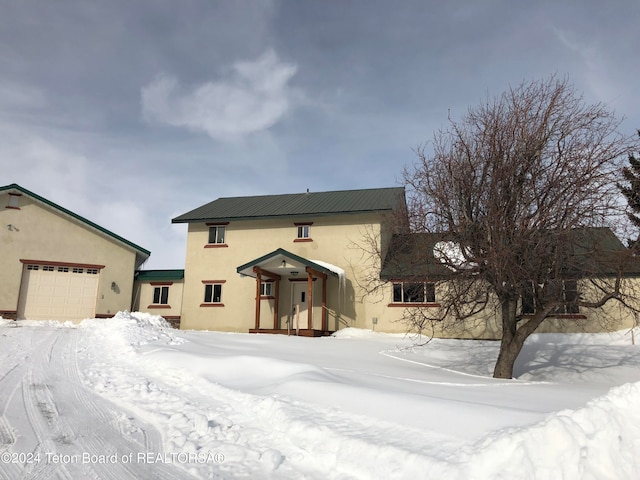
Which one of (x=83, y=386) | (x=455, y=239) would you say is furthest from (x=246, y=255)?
(x=83, y=386)

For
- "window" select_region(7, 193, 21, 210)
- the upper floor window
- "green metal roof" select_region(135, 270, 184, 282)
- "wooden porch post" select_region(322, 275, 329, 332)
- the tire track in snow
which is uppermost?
"window" select_region(7, 193, 21, 210)

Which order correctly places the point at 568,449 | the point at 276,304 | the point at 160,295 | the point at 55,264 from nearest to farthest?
the point at 568,449 → the point at 276,304 → the point at 55,264 → the point at 160,295

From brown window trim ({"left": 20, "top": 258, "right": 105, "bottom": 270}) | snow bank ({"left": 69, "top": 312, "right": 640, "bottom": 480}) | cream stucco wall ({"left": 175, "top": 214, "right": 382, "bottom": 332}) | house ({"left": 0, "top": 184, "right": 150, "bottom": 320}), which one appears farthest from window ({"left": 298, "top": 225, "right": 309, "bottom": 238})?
snow bank ({"left": 69, "top": 312, "right": 640, "bottom": 480})

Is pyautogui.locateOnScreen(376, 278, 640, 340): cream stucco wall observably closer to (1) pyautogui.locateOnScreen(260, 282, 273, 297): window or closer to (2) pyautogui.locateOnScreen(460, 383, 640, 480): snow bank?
(1) pyautogui.locateOnScreen(260, 282, 273, 297): window

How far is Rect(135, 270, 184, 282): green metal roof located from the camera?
2525cm

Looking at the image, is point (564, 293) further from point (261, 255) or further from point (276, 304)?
point (261, 255)

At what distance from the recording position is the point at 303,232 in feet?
76.5

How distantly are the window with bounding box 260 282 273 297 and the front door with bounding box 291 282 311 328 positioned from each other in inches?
44.5

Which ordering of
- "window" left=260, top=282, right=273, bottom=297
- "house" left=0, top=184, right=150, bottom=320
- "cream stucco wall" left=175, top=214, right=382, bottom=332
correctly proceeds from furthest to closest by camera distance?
"window" left=260, top=282, right=273, bottom=297 < "house" left=0, top=184, right=150, bottom=320 < "cream stucco wall" left=175, top=214, right=382, bottom=332

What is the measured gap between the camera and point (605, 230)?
37.8 ft

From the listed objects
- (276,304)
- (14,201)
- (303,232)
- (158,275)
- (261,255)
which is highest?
(14,201)

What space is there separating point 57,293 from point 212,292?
744cm

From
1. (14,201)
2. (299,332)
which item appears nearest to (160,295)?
(14,201)

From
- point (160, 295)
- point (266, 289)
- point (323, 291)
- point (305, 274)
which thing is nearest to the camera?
point (323, 291)
